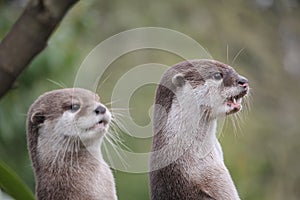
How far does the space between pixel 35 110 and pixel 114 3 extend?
11357mm

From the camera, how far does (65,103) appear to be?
8.18ft

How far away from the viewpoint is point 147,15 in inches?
532

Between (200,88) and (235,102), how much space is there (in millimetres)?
186

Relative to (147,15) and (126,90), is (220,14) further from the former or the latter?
(126,90)

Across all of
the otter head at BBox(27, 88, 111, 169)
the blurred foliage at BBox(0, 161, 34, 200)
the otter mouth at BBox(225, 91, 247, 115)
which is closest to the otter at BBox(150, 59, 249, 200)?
the otter mouth at BBox(225, 91, 247, 115)

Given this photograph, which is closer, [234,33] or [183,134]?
[183,134]

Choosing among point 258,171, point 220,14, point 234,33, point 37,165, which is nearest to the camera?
point 37,165

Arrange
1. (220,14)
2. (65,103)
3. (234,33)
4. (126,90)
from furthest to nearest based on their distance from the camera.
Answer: (220,14)
(234,33)
(65,103)
(126,90)

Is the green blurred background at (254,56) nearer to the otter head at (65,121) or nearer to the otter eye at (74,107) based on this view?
the otter head at (65,121)

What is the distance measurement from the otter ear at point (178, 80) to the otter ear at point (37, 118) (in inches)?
14.7

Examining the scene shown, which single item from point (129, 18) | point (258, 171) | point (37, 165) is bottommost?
point (37, 165)

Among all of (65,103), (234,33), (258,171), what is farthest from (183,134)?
(234,33)

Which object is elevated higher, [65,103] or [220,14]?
[220,14]

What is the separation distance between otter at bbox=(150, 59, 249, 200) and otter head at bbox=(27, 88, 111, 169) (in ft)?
0.66
